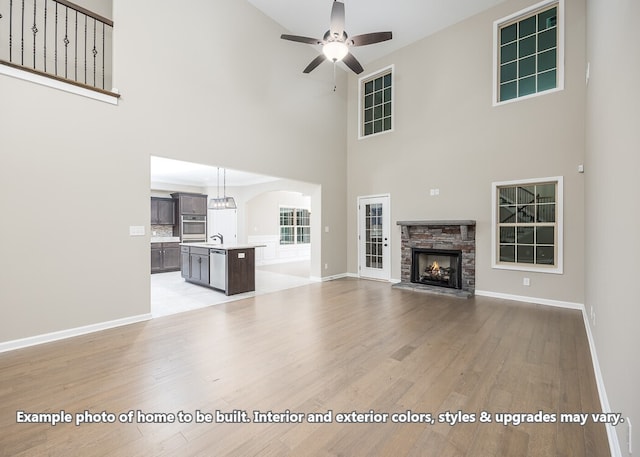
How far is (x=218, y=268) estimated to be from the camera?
Result: 5.72m

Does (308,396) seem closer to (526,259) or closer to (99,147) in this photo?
(99,147)

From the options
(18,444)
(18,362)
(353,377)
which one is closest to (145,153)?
(18,362)

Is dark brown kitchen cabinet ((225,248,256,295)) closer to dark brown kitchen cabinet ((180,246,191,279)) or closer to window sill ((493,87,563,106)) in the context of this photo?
dark brown kitchen cabinet ((180,246,191,279))

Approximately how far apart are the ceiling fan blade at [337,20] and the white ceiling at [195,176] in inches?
136

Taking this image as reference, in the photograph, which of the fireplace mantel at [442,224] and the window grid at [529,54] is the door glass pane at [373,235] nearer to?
the fireplace mantel at [442,224]

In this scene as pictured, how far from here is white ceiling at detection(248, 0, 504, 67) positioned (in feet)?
17.4

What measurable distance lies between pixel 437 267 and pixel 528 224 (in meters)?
1.82

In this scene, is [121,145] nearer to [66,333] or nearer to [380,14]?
[66,333]

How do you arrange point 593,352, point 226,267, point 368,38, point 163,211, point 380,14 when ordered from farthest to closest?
point 163,211 → point 380,14 → point 226,267 → point 368,38 → point 593,352

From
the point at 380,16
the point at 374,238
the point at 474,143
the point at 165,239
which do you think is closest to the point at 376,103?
the point at 380,16

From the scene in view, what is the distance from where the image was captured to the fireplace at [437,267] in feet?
18.7

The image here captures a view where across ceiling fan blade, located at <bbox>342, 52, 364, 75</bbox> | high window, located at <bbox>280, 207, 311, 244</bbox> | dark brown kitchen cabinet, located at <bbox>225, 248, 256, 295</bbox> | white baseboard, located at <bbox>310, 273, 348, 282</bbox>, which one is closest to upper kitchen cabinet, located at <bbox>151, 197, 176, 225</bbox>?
high window, located at <bbox>280, 207, 311, 244</bbox>

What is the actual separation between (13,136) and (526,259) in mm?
7448

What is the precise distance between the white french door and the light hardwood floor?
8.74 feet
